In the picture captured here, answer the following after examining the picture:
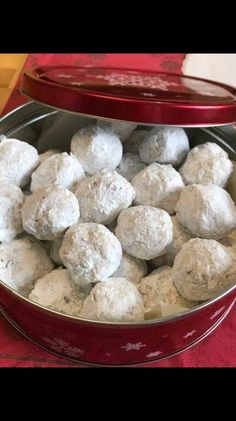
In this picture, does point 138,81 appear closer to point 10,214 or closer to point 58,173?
point 58,173

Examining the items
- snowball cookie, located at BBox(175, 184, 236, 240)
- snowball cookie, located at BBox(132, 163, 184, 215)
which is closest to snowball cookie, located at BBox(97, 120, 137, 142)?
snowball cookie, located at BBox(132, 163, 184, 215)

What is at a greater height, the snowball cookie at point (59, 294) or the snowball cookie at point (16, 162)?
the snowball cookie at point (16, 162)

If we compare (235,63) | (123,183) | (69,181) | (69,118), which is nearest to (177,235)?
(123,183)

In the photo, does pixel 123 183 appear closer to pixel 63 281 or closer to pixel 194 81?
pixel 63 281

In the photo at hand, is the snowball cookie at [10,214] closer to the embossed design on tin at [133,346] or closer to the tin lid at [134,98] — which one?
the tin lid at [134,98]

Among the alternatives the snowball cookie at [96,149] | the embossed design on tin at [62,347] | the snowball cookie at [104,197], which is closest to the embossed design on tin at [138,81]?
the snowball cookie at [96,149]

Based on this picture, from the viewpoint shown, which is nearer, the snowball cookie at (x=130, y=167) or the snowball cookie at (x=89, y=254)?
the snowball cookie at (x=89, y=254)

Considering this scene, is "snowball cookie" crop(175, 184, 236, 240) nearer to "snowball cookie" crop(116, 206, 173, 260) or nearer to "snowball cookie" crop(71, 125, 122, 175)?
"snowball cookie" crop(116, 206, 173, 260)

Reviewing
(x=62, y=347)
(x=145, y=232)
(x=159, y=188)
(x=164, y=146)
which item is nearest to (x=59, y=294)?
(x=62, y=347)
